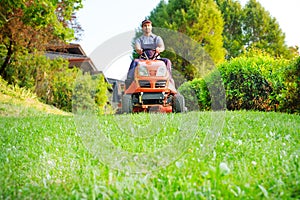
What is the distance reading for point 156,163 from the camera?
9.34 feet

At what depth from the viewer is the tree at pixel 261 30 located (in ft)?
90.6

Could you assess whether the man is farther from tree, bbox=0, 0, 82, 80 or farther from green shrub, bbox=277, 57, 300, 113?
tree, bbox=0, 0, 82, 80

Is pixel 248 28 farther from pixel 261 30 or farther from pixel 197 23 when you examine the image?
pixel 197 23

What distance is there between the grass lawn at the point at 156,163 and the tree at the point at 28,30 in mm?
8076

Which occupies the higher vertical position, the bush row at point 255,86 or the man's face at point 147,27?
the man's face at point 147,27

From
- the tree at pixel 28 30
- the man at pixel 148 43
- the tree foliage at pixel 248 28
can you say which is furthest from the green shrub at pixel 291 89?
the tree foliage at pixel 248 28

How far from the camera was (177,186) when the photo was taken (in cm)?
221

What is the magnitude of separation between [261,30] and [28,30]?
1985 centimetres

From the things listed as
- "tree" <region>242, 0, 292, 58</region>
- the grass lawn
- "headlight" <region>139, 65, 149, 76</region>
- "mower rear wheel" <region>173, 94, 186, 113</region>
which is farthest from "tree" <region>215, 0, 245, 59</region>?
the grass lawn

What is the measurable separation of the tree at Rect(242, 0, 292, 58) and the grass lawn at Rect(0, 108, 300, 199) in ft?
80.1

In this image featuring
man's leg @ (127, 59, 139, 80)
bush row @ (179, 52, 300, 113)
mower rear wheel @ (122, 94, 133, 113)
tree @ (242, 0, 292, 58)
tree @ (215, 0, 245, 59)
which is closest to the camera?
man's leg @ (127, 59, 139, 80)

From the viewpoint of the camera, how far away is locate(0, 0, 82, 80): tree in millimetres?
12633

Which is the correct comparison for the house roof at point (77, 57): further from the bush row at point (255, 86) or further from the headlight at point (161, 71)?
the headlight at point (161, 71)

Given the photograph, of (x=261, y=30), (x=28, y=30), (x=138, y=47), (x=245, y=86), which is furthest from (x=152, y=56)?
(x=261, y=30)
